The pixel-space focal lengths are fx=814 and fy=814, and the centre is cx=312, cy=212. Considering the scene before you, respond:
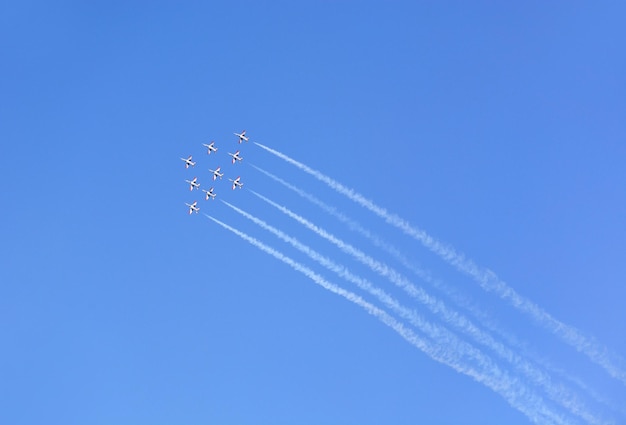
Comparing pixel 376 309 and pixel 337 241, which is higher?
pixel 337 241

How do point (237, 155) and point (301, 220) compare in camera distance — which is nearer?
point (301, 220)

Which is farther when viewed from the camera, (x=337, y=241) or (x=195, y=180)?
(x=195, y=180)

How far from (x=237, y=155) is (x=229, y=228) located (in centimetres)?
1932

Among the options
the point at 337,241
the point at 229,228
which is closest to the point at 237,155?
the point at 229,228

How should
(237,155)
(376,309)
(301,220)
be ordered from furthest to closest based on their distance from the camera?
(237,155), (301,220), (376,309)

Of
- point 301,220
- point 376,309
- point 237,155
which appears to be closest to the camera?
point 376,309

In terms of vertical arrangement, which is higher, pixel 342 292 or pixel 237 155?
pixel 237 155

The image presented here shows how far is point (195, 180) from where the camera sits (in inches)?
4633

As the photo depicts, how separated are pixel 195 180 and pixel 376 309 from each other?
133ft

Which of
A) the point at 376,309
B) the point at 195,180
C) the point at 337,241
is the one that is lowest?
the point at 376,309

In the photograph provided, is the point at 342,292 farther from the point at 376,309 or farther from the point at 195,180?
the point at 195,180

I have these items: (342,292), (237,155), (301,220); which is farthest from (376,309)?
(237,155)

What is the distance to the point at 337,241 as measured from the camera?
94.3 meters

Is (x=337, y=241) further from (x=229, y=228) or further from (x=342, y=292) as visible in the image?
(x=229, y=228)
